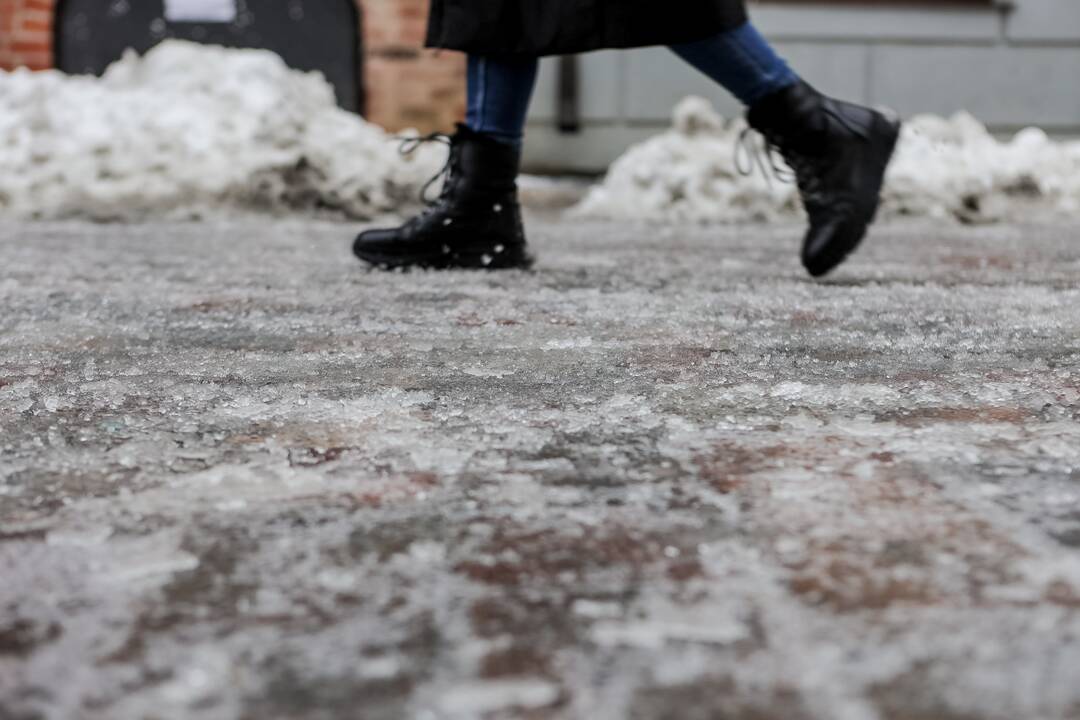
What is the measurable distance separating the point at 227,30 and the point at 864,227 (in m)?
4.06

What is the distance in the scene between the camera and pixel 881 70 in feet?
17.4

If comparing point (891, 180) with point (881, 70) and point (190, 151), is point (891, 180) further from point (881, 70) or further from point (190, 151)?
point (190, 151)

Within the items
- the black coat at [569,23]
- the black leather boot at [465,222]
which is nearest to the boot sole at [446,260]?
the black leather boot at [465,222]

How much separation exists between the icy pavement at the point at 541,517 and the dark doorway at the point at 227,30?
12.6ft

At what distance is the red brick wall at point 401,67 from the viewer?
16.4 ft

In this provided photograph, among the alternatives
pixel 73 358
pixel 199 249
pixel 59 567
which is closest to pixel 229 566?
pixel 59 567

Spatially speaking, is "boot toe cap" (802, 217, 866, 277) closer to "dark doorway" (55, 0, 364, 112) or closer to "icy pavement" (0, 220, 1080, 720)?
"icy pavement" (0, 220, 1080, 720)

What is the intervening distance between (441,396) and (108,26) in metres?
Result: 4.77

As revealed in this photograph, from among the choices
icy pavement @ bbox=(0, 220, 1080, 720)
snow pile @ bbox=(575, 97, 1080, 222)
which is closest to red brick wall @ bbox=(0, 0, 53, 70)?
snow pile @ bbox=(575, 97, 1080, 222)

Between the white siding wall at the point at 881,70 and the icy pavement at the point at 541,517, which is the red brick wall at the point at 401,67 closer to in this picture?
the white siding wall at the point at 881,70

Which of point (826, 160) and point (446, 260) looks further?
point (446, 260)

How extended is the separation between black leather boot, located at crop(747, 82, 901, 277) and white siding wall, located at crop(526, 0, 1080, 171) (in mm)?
3420

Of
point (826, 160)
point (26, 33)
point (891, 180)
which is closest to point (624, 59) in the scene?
point (891, 180)

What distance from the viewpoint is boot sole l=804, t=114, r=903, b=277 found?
1.91m
